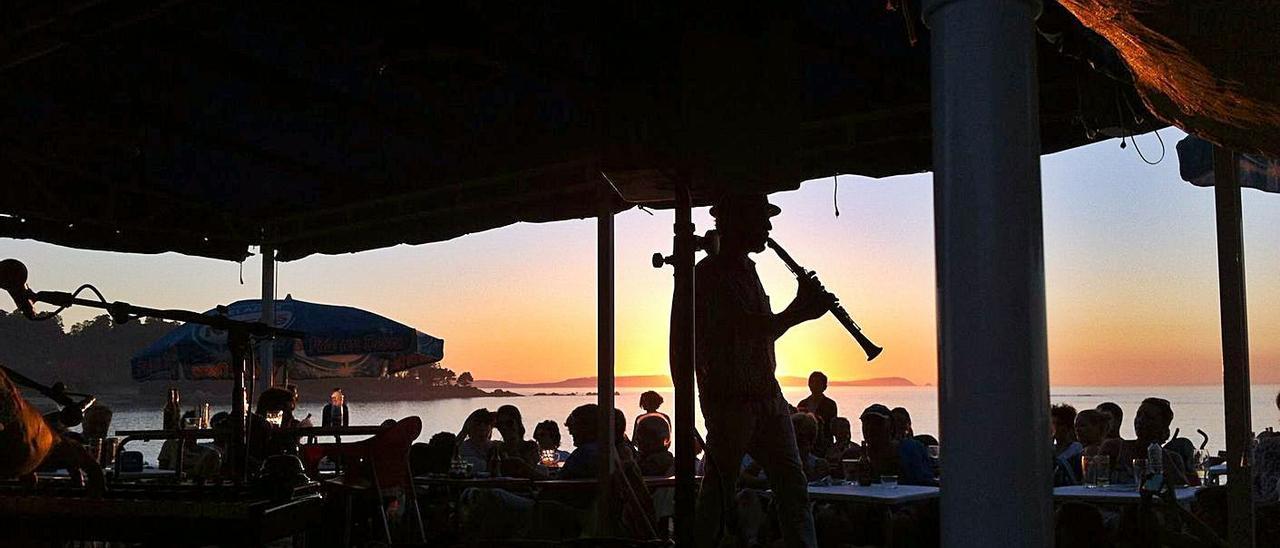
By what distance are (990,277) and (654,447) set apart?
18.1 feet

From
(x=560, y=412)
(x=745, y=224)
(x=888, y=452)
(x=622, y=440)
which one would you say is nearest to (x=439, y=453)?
(x=622, y=440)

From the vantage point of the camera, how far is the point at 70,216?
7.13m

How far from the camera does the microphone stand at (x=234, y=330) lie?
11.5ft

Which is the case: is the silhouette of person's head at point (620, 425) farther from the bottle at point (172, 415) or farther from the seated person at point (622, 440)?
the bottle at point (172, 415)

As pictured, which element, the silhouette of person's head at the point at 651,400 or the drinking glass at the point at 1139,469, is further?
the silhouette of person's head at the point at 651,400

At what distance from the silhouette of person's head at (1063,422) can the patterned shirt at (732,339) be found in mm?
2986

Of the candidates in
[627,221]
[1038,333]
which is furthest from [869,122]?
[1038,333]

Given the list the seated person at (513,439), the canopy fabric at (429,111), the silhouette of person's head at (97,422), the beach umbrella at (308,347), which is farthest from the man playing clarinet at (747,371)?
the beach umbrella at (308,347)

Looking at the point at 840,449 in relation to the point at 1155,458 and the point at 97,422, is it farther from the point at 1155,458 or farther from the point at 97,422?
the point at 97,422

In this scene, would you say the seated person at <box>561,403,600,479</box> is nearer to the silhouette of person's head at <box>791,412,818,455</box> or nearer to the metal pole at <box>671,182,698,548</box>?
the silhouette of person's head at <box>791,412,818,455</box>

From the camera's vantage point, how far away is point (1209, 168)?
4.97m

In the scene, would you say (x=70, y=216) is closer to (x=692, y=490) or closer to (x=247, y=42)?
(x=247, y=42)

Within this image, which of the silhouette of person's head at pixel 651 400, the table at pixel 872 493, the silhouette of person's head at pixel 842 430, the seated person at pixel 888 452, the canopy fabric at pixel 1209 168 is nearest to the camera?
the canopy fabric at pixel 1209 168

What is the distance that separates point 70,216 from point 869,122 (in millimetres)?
5366
